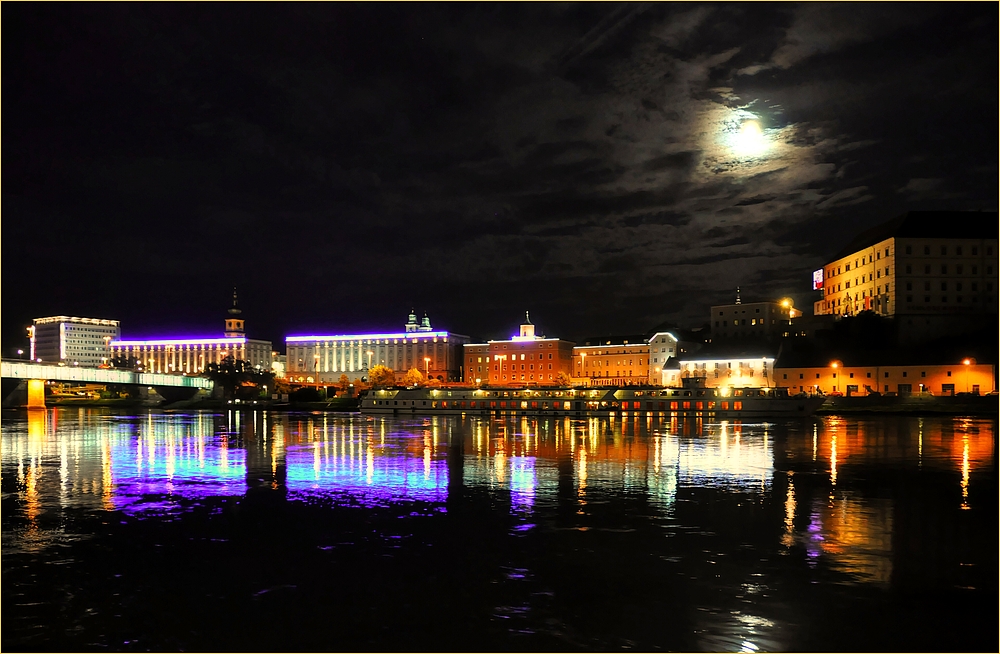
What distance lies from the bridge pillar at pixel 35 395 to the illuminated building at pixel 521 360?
283ft

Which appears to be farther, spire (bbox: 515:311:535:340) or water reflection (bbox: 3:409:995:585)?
spire (bbox: 515:311:535:340)

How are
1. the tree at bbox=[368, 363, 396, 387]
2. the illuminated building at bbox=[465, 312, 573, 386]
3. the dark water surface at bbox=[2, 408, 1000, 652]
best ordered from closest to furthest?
1. the dark water surface at bbox=[2, 408, 1000, 652]
2. the tree at bbox=[368, 363, 396, 387]
3. the illuminated building at bbox=[465, 312, 573, 386]

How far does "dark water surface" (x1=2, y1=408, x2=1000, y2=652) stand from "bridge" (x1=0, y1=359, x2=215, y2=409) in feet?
275

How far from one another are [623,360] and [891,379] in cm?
7393

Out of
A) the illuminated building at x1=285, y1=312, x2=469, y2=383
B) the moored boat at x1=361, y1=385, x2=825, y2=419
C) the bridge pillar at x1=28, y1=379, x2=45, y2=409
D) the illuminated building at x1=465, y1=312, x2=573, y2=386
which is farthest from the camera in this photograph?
the illuminated building at x1=285, y1=312, x2=469, y2=383

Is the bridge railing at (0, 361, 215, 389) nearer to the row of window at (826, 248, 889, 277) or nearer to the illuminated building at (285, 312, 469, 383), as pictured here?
the illuminated building at (285, 312, 469, 383)

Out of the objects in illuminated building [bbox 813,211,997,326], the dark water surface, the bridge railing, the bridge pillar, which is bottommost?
the bridge pillar

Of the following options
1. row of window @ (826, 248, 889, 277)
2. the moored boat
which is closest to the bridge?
the moored boat

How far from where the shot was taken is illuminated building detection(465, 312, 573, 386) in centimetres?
16338

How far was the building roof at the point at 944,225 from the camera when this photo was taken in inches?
3620

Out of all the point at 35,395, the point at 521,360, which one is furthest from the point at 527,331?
the point at 35,395

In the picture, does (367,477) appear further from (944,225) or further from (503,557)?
(944,225)

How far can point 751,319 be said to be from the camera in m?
117

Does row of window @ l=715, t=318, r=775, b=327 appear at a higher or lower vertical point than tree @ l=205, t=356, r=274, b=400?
higher
